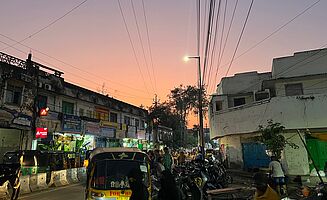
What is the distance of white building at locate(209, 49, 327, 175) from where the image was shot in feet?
60.9

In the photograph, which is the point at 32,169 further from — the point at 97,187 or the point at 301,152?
the point at 301,152

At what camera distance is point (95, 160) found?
273 inches

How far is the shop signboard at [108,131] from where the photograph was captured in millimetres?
28950

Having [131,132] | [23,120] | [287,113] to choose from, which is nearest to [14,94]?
[23,120]

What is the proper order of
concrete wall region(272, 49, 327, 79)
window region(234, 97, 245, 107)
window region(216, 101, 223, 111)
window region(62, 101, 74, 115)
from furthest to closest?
window region(216, 101, 223, 111)
window region(234, 97, 245, 107)
window region(62, 101, 74, 115)
concrete wall region(272, 49, 327, 79)

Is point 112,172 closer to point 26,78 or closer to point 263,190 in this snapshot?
point 263,190

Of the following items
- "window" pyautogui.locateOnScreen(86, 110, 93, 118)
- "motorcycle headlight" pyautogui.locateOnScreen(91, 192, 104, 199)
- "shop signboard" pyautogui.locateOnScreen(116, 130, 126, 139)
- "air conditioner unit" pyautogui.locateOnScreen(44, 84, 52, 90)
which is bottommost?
"motorcycle headlight" pyautogui.locateOnScreen(91, 192, 104, 199)

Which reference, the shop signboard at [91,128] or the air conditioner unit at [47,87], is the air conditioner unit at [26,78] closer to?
the air conditioner unit at [47,87]

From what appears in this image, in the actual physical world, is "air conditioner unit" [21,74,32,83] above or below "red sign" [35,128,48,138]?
above

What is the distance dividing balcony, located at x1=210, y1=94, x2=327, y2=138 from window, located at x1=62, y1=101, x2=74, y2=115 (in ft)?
50.2

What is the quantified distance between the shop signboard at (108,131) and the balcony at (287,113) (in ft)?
47.2

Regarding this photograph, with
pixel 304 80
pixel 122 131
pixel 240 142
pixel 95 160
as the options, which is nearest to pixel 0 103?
pixel 95 160

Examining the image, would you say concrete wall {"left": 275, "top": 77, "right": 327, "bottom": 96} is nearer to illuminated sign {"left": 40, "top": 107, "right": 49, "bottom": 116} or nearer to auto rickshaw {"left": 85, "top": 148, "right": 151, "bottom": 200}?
auto rickshaw {"left": 85, "top": 148, "right": 151, "bottom": 200}

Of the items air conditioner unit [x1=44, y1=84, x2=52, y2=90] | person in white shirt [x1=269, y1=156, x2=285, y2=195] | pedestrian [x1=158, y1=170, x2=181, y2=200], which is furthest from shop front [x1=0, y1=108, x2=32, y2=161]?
person in white shirt [x1=269, y1=156, x2=285, y2=195]
